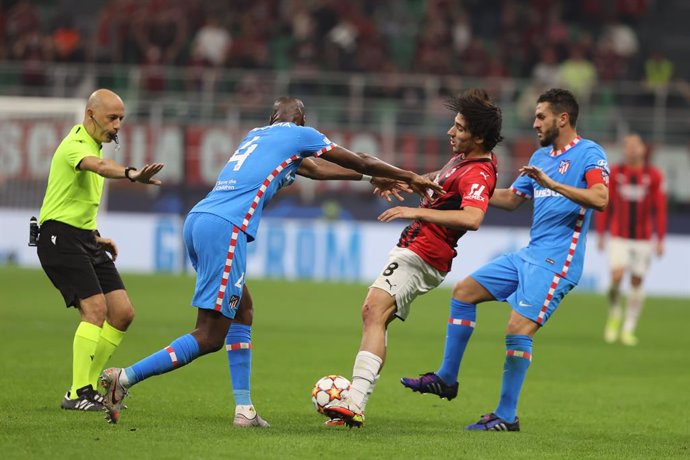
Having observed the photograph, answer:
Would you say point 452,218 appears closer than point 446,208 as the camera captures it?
Yes

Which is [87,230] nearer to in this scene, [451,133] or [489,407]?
[451,133]

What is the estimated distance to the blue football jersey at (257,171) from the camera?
24.5ft

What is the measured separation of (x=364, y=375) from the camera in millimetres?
7512

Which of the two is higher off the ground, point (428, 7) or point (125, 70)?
point (428, 7)

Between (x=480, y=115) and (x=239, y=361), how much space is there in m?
2.29

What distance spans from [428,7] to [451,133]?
20.0 meters

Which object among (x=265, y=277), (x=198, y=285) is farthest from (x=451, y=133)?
(x=265, y=277)

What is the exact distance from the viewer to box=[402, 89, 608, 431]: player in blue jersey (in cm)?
825

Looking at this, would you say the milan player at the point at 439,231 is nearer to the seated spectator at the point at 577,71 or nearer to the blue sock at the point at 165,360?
the blue sock at the point at 165,360

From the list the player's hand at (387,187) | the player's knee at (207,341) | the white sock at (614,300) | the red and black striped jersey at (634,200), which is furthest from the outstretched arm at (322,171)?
the red and black striped jersey at (634,200)

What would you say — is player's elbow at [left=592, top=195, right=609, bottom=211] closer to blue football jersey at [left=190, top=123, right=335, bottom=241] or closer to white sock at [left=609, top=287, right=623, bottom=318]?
blue football jersey at [left=190, top=123, right=335, bottom=241]

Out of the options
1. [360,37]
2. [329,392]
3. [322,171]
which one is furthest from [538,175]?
[360,37]

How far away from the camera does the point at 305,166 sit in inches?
317

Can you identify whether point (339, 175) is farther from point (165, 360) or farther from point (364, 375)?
point (165, 360)
